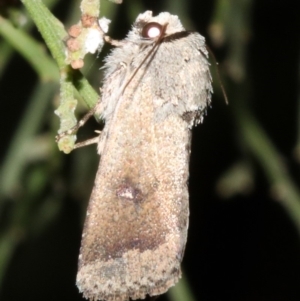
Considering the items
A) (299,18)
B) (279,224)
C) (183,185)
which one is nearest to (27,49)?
(183,185)

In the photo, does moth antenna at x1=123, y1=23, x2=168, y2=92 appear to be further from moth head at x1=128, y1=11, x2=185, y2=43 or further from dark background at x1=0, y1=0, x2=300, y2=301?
dark background at x1=0, y1=0, x2=300, y2=301

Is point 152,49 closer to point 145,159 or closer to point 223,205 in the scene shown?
point 145,159

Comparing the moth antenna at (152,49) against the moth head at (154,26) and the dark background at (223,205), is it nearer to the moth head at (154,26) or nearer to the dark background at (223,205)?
the moth head at (154,26)

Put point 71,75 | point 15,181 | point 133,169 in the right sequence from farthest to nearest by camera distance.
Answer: point 15,181 < point 133,169 < point 71,75

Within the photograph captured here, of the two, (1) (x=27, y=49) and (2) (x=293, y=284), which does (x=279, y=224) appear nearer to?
(2) (x=293, y=284)

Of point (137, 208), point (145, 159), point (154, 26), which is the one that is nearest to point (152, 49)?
point (154, 26)
